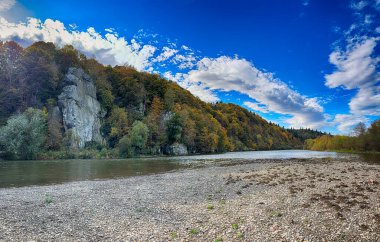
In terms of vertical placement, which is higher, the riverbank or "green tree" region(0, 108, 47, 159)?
"green tree" region(0, 108, 47, 159)

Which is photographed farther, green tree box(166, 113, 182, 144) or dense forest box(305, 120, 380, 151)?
green tree box(166, 113, 182, 144)

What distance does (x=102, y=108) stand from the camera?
112 metres

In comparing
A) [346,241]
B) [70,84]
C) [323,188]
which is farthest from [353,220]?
[70,84]

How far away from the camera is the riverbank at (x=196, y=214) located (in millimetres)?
11734

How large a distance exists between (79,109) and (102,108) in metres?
16.6

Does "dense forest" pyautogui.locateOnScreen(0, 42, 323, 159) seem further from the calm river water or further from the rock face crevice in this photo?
the calm river water

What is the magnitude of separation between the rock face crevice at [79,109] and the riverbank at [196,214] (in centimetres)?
7035

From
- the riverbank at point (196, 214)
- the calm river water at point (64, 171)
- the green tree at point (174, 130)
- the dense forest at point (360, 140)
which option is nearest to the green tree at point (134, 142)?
the green tree at point (174, 130)

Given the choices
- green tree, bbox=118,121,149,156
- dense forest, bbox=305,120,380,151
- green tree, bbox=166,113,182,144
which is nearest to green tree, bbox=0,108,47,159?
green tree, bbox=118,121,149,156

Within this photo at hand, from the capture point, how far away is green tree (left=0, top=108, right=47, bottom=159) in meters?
63.7

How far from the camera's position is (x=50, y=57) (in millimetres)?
100125

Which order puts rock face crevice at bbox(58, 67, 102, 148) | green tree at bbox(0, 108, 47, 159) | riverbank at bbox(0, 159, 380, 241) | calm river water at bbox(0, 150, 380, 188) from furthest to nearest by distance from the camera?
rock face crevice at bbox(58, 67, 102, 148) → green tree at bbox(0, 108, 47, 159) → calm river water at bbox(0, 150, 380, 188) → riverbank at bbox(0, 159, 380, 241)

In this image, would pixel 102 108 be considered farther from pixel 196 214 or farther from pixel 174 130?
pixel 196 214

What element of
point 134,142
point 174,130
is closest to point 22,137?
point 134,142
